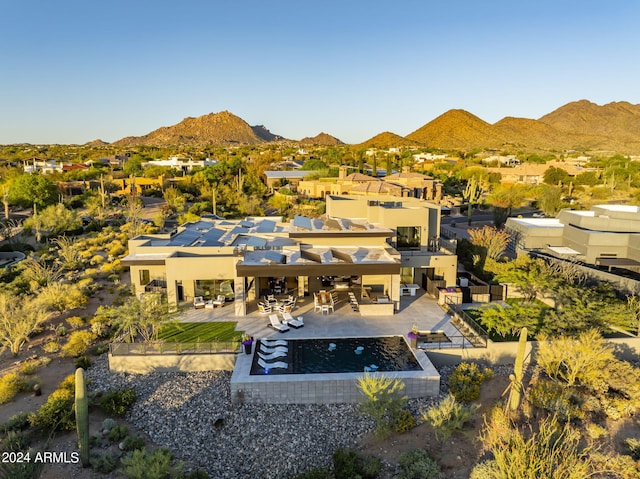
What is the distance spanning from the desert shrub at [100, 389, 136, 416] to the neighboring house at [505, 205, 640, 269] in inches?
1102

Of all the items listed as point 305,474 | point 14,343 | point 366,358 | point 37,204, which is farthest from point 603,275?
point 37,204

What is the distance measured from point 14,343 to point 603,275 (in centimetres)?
3238

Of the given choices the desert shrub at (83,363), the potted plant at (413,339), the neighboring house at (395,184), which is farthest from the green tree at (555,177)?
the desert shrub at (83,363)

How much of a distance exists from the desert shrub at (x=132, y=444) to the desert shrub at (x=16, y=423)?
3.91 metres

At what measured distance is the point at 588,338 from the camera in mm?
16219

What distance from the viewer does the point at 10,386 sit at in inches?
599

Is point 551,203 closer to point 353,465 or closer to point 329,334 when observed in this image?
point 329,334

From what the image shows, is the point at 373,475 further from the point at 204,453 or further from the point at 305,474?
the point at 204,453

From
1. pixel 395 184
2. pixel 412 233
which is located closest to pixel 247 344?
pixel 412 233

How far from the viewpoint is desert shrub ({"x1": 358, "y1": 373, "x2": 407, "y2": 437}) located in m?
13.3

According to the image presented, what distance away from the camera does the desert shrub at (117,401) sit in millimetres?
14516

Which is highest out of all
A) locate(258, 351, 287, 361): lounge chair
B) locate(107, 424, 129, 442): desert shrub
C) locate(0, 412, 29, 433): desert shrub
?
locate(258, 351, 287, 361): lounge chair

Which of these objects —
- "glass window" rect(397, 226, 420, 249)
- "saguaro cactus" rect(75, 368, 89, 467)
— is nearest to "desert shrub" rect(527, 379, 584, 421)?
"glass window" rect(397, 226, 420, 249)

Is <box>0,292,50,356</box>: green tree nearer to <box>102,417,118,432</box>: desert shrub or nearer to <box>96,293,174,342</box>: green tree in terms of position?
<box>96,293,174,342</box>: green tree
